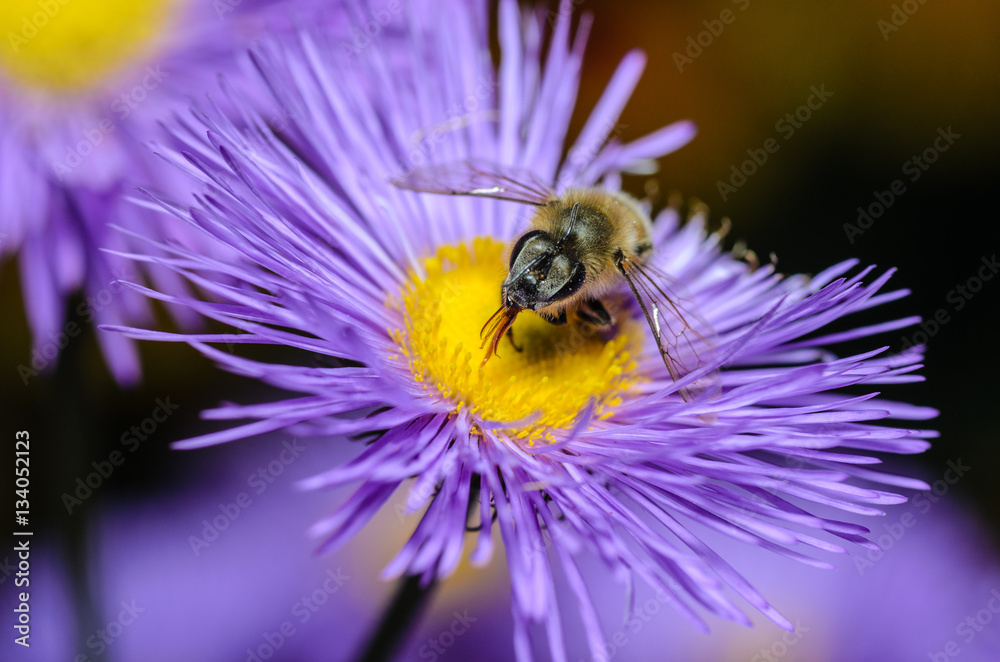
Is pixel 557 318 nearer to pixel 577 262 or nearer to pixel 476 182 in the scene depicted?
pixel 577 262

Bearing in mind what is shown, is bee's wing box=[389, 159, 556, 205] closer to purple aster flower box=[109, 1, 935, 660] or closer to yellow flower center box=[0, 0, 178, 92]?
purple aster flower box=[109, 1, 935, 660]

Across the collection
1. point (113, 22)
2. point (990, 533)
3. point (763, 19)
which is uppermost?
point (113, 22)

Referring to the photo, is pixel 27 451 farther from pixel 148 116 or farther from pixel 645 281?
pixel 645 281

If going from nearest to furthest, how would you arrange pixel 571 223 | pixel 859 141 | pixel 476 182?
pixel 571 223, pixel 476 182, pixel 859 141

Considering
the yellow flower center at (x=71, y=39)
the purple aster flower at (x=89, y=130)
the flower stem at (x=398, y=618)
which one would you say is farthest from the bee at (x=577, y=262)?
the yellow flower center at (x=71, y=39)

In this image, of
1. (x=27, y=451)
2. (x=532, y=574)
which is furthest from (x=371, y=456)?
(x=27, y=451)

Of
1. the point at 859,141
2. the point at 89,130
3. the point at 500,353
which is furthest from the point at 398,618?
the point at 859,141
